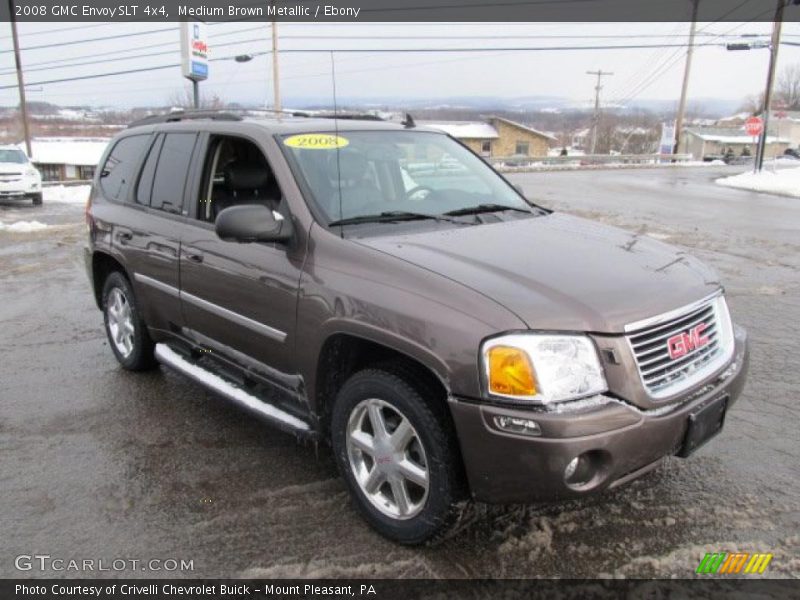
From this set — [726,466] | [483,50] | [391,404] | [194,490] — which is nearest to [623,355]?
[391,404]

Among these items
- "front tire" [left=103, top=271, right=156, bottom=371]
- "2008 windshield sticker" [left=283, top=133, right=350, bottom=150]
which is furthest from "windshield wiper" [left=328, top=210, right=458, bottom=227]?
"front tire" [left=103, top=271, right=156, bottom=371]

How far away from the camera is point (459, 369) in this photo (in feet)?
8.18

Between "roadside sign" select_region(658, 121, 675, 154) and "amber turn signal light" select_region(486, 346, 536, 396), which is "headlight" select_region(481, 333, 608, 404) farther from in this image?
"roadside sign" select_region(658, 121, 675, 154)

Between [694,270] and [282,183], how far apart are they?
2.12 metres

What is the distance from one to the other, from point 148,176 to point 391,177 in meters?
1.90

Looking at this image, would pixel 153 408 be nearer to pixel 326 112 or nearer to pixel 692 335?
pixel 326 112

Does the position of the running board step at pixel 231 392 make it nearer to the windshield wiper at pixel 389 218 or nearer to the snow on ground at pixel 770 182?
the windshield wiper at pixel 389 218

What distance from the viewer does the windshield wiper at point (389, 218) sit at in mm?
3340

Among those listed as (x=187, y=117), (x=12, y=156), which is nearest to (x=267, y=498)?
(x=187, y=117)

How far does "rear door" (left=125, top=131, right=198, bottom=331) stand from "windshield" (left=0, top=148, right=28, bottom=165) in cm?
1675

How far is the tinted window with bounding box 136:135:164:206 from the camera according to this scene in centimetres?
459

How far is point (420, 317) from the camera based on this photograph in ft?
8.63

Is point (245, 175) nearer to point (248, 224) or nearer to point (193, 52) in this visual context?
point (248, 224)

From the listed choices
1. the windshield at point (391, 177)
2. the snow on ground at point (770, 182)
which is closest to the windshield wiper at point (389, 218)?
the windshield at point (391, 177)
